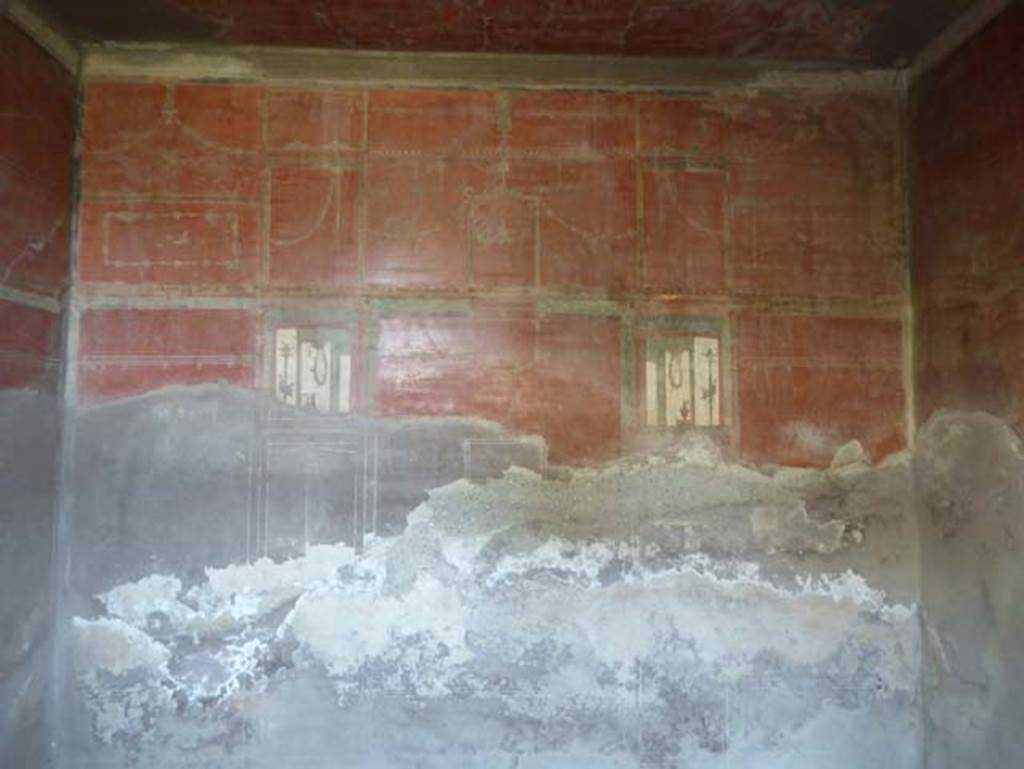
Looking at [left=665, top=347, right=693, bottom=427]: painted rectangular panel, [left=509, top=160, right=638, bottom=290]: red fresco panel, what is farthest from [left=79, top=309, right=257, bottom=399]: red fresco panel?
[left=665, top=347, right=693, bottom=427]: painted rectangular panel

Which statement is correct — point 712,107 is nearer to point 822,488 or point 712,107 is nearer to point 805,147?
point 805,147

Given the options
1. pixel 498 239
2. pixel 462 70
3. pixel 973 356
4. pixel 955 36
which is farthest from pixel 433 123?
pixel 973 356

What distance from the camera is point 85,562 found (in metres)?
3.28

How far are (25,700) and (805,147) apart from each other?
4.15 metres

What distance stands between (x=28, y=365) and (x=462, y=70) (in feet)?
7.43

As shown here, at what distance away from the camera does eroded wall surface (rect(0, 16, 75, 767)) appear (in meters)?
2.96

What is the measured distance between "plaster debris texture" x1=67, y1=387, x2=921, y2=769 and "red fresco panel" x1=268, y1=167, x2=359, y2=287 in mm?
612

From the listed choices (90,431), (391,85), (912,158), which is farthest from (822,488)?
(90,431)

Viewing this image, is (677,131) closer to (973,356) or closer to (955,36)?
(955,36)

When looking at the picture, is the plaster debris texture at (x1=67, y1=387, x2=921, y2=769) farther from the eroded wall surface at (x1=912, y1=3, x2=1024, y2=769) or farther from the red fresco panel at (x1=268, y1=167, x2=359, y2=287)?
the red fresco panel at (x1=268, y1=167, x2=359, y2=287)

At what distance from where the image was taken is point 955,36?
3.23 m

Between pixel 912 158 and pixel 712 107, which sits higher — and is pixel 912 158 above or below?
below

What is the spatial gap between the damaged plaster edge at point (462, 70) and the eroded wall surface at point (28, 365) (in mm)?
442

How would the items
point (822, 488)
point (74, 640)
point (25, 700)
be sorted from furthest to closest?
point (822, 488), point (74, 640), point (25, 700)
